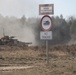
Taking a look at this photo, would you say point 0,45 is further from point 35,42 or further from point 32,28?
point 32,28

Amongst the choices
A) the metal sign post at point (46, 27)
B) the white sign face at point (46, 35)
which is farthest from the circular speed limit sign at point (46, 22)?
the white sign face at point (46, 35)

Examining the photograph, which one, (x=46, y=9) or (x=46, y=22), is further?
(x=46, y=22)

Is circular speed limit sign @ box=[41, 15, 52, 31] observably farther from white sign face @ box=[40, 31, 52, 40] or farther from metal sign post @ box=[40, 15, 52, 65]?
white sign face @ box=[40, 31, 52, 40]

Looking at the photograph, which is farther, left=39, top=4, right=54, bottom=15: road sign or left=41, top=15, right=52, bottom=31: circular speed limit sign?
left=41, top=15, right=52, bottom=31: circular speed limit sign

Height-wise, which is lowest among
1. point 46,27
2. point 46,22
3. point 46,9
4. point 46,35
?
point 46,35

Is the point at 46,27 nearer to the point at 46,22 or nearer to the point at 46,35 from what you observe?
the point at 46,22

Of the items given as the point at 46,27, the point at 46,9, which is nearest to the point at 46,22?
the point at 46,27

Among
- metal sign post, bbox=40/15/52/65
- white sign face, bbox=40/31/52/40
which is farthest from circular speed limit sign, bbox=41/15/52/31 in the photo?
white sign face, bbox=40/31/52/40

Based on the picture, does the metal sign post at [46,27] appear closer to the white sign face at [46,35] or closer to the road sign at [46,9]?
the white sign face at [46,35]

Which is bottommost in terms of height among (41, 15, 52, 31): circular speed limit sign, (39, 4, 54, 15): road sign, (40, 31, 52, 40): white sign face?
(40, 31, 52, 40): white sign face

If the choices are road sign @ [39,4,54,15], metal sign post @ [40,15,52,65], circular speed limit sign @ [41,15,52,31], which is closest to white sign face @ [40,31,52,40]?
metal sign post @ [40,15,52,65]

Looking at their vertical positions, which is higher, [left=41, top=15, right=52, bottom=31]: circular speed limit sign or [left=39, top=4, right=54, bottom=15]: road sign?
[left=39, top=4, right=54, bottom=15]: road sign

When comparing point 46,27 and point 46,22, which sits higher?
point 46,22

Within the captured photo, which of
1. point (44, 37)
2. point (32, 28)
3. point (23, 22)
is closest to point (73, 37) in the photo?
point (32, 28)
